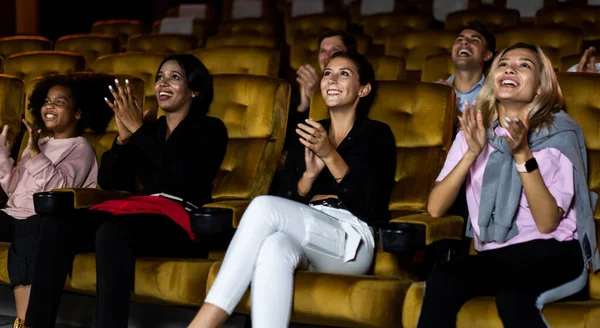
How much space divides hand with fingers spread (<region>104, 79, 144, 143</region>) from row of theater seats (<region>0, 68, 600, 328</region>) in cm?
26

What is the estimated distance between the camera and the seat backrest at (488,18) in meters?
5.53

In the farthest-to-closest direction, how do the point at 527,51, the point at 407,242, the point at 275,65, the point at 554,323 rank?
the point at 275,65, the point at 527,51, the point at 407,242, the point at 554,323

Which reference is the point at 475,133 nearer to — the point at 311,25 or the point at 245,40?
the point at 245,40

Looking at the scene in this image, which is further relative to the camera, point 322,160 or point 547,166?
point 322,160

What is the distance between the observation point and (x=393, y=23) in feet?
20.1

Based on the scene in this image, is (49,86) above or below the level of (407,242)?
above

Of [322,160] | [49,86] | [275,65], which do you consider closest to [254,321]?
[322,160]

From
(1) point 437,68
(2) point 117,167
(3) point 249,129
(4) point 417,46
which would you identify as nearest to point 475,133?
(3) point 249,129

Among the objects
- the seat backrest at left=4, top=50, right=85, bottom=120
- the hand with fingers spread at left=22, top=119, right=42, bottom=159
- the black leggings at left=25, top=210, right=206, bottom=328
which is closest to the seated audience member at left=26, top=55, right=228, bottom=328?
the black leggings at left=25, top=210, right=206, bottom=328

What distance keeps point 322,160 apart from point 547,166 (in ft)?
2.02

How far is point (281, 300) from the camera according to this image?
206cm

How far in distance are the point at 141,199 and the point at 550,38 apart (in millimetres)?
2712

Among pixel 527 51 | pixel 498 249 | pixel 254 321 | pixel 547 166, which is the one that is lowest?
pixel 254 321

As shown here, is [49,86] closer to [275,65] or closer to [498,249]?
[275,65]
